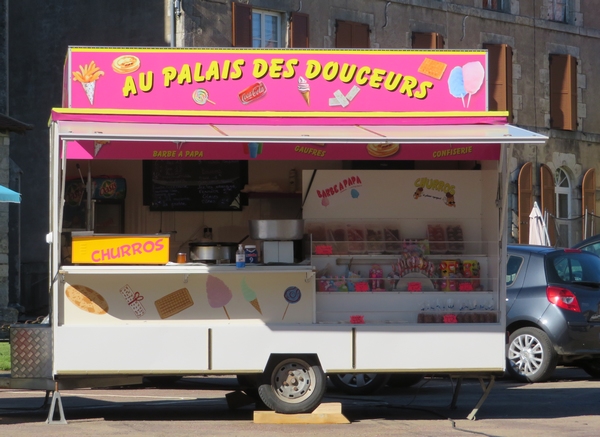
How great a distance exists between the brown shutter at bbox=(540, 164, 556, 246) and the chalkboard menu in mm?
18267

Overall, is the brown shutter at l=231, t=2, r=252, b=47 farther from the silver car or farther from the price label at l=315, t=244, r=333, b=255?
the price label at l=315, t=244, r=333, b=255

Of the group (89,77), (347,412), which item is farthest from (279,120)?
(347,412)

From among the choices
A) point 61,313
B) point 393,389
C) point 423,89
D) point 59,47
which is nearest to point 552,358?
point 393,389

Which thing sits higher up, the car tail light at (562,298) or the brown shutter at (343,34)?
the brown shutter at (343,34)

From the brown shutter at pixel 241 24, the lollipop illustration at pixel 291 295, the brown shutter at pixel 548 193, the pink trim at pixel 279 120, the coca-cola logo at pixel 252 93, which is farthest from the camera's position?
the brown shutter at pixel 548 193

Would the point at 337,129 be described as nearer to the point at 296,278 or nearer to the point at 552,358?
the point at 296,278

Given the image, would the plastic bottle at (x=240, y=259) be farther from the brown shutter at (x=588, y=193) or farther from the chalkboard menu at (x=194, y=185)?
the brown shutter at (x=588, y=193)

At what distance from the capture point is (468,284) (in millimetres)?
9734

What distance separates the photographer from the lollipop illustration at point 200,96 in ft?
31.3

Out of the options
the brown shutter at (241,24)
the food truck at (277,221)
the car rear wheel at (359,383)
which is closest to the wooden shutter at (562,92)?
the brown shutter at (241,24)

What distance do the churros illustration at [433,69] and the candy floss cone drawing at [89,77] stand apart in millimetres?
2804

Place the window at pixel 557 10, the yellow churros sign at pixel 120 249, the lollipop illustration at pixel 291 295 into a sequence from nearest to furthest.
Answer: the yellow churros sign at pixel 120 249
the lollipop illustration at pixel 291 295
the window at pixel 557 10

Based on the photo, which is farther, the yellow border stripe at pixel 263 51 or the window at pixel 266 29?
the window at pixel 266 29

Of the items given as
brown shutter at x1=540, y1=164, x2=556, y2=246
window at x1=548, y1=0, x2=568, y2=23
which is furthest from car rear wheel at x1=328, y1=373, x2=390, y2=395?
window at x1=548, y1=0, x2=568, y2=23
